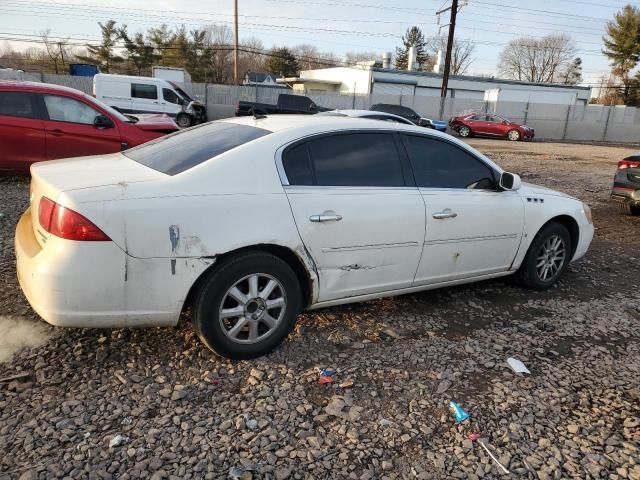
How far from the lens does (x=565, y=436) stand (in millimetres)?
2674

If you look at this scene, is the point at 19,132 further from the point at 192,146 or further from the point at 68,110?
the point at 192,146

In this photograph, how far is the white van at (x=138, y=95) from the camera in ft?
67.1

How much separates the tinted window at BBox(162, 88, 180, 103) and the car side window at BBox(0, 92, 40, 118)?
47.0 feet

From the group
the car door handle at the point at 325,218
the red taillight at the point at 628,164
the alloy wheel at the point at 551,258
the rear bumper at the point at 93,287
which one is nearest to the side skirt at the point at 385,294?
the alloy wheel at the point at 551,258

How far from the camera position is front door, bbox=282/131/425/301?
127 inches

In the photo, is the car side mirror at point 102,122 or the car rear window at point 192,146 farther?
the car side mirror at point 102,122

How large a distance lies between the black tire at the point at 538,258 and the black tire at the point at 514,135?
83.8 ft

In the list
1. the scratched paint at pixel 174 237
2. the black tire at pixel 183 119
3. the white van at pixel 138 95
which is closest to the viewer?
the scratched paint at pixel 174 237

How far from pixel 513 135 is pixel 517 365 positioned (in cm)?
2757

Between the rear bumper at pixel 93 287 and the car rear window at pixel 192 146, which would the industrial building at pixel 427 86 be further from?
the rear bumper at pixel 93 287

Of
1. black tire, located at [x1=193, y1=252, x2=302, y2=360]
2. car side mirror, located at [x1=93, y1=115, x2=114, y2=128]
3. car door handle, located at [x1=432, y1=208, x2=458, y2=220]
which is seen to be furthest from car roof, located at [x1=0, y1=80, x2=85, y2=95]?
car door handle, located at [x1=432, y1=208, x2=458, y2=220]

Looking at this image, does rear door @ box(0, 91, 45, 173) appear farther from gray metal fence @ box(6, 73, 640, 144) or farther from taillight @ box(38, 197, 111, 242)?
gray metal fence @ box(6, 73, 640, 144)

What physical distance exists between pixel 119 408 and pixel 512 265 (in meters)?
3.42

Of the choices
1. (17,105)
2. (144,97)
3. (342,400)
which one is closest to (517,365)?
(342,400)
